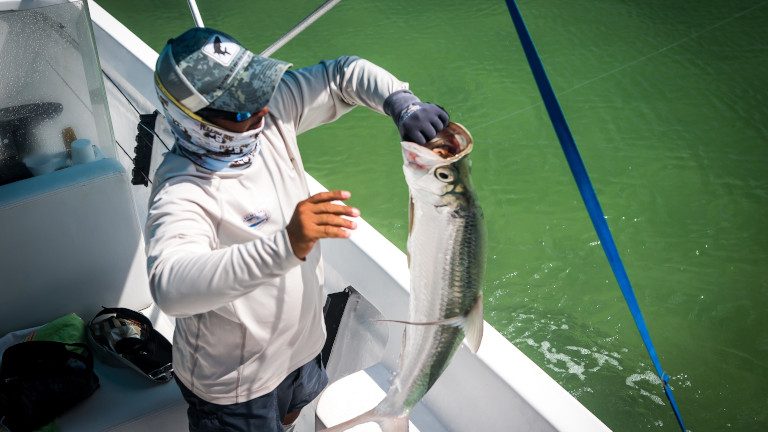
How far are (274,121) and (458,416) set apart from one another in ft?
4.05

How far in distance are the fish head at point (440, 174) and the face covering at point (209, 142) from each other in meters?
0.46

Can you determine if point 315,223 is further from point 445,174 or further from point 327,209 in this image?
point 445,174

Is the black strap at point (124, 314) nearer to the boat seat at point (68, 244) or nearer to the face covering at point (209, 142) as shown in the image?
the boat seat at point (68, 244)

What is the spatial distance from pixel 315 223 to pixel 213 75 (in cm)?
53

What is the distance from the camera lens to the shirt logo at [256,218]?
1646 millimetres

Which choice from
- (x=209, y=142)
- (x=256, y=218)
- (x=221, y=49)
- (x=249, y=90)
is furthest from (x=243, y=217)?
(x=221, y=49)

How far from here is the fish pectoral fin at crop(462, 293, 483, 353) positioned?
1.52m

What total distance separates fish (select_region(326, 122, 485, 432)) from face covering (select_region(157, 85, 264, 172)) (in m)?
0.45

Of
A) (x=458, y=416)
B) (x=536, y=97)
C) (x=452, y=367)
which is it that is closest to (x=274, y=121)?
(x=452, y=367)

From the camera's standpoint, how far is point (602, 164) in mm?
5840

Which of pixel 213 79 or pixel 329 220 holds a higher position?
pixel 213 79

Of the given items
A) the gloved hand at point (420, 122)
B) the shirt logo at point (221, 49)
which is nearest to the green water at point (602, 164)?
the gloved hand at point (420, 122)

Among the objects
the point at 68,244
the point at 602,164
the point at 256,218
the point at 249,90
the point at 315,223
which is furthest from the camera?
the point at 602,164

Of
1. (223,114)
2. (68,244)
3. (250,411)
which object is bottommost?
(250,411)
